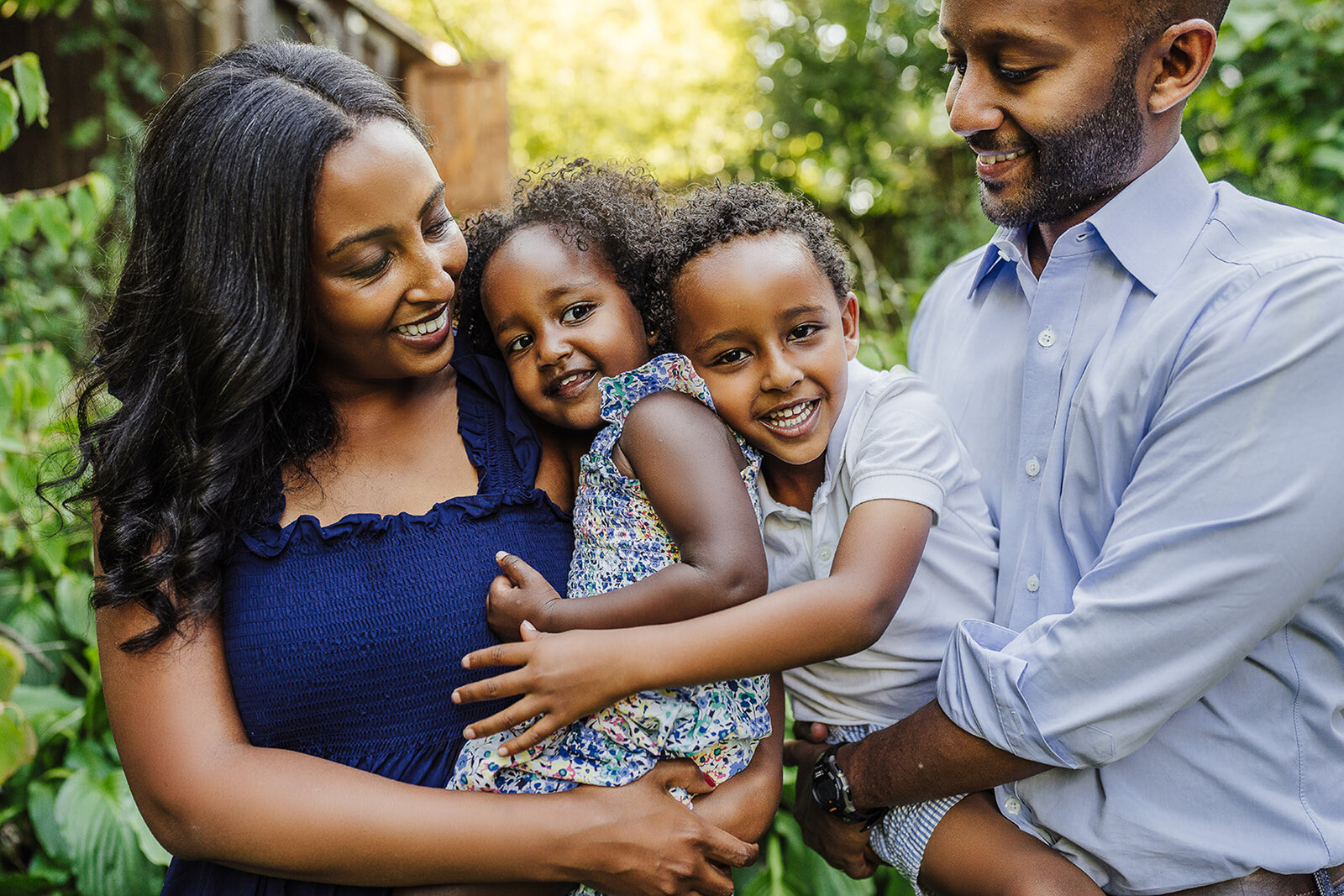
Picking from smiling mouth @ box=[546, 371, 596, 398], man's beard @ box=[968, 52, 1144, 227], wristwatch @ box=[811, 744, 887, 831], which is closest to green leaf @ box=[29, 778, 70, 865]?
smiling mouth @ box=[546, 371, 596, 398]

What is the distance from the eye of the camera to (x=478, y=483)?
1.83m

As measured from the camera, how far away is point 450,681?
172 centimetres

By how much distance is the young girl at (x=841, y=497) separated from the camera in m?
1.63

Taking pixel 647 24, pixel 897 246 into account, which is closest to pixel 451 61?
pixel 897 246

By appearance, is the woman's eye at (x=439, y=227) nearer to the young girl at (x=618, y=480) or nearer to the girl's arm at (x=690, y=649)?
the young girl at (x=618, y=480)

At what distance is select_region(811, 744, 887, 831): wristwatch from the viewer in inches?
72.5

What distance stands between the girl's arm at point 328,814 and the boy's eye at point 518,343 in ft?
2.42

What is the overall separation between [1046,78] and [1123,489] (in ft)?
2.23

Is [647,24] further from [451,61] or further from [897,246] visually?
[897,246]

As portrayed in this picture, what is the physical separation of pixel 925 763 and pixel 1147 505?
57cm

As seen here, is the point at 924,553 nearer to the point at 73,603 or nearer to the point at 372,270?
the point at 372,270

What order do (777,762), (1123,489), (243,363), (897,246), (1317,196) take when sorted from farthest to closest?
(897,246)
(1317,196)
(777,762)
(243,363)
(1123,489)

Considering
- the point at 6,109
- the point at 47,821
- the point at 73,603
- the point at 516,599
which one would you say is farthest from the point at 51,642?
the point at 516,599

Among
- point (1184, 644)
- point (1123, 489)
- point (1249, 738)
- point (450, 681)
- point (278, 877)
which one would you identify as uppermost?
point (1123, 489)
